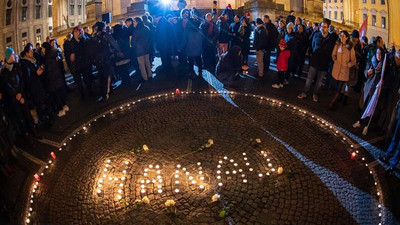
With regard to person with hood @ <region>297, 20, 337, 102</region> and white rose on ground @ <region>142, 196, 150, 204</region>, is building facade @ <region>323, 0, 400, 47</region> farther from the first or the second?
white rose on ground @ <region>142, 196, 150, 204</region>

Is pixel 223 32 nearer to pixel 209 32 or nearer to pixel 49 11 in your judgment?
pixel 209 32

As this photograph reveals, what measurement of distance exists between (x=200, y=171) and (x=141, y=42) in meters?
6.22

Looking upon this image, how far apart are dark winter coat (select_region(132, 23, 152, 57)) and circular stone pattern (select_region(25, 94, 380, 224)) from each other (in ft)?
9.29

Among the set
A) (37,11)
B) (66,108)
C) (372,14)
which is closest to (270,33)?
(66,108)

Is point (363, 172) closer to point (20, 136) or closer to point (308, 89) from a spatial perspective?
point (308, 89)

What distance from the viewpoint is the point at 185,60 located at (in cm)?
1345

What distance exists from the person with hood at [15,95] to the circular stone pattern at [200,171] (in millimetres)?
1147

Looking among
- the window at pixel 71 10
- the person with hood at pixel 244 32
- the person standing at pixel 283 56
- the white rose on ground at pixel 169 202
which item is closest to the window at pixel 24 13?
the window at pixel 71 10

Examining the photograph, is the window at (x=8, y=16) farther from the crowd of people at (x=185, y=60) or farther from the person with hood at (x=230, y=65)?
the person with hood at (x=230, y=65)

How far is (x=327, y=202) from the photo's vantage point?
6.35 meters

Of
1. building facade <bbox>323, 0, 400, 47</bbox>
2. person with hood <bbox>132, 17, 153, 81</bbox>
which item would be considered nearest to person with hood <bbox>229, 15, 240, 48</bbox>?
person with hood <bbox>132, 17, 153, 81</bbox>

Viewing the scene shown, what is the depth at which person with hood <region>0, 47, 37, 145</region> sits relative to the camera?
320 inches

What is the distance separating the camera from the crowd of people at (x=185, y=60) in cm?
847

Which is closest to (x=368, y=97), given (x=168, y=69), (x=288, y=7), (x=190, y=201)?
(x=190, y=201)
